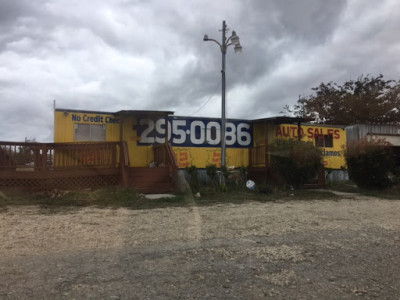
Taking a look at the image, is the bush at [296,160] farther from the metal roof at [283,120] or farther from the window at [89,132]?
the window at [89,132]

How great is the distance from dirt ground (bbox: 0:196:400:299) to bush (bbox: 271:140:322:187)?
5.86 metres

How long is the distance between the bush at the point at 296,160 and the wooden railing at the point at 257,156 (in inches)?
63.5

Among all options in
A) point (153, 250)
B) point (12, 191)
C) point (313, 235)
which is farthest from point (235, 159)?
point (153, 250)

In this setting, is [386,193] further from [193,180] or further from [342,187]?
[193,180]

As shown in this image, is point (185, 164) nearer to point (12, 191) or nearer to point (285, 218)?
point (12, 191)

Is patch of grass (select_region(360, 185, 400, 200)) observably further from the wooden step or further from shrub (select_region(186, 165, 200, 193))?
the wooden step

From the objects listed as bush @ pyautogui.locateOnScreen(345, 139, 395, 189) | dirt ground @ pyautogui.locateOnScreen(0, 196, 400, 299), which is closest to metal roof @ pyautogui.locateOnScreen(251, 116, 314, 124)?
bush @ pyautogui.locateOnScreen(345, 139, 395, 189)

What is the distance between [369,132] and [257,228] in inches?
655

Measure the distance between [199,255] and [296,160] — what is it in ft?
34.0

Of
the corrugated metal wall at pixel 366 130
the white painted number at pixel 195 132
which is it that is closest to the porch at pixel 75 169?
the white painted number at pixel 195 132

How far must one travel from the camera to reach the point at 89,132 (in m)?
15.5

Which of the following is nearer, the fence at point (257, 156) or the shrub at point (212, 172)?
the shrub at point (212, 172)

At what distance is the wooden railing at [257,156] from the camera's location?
55.9ft

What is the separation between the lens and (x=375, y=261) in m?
4.89
